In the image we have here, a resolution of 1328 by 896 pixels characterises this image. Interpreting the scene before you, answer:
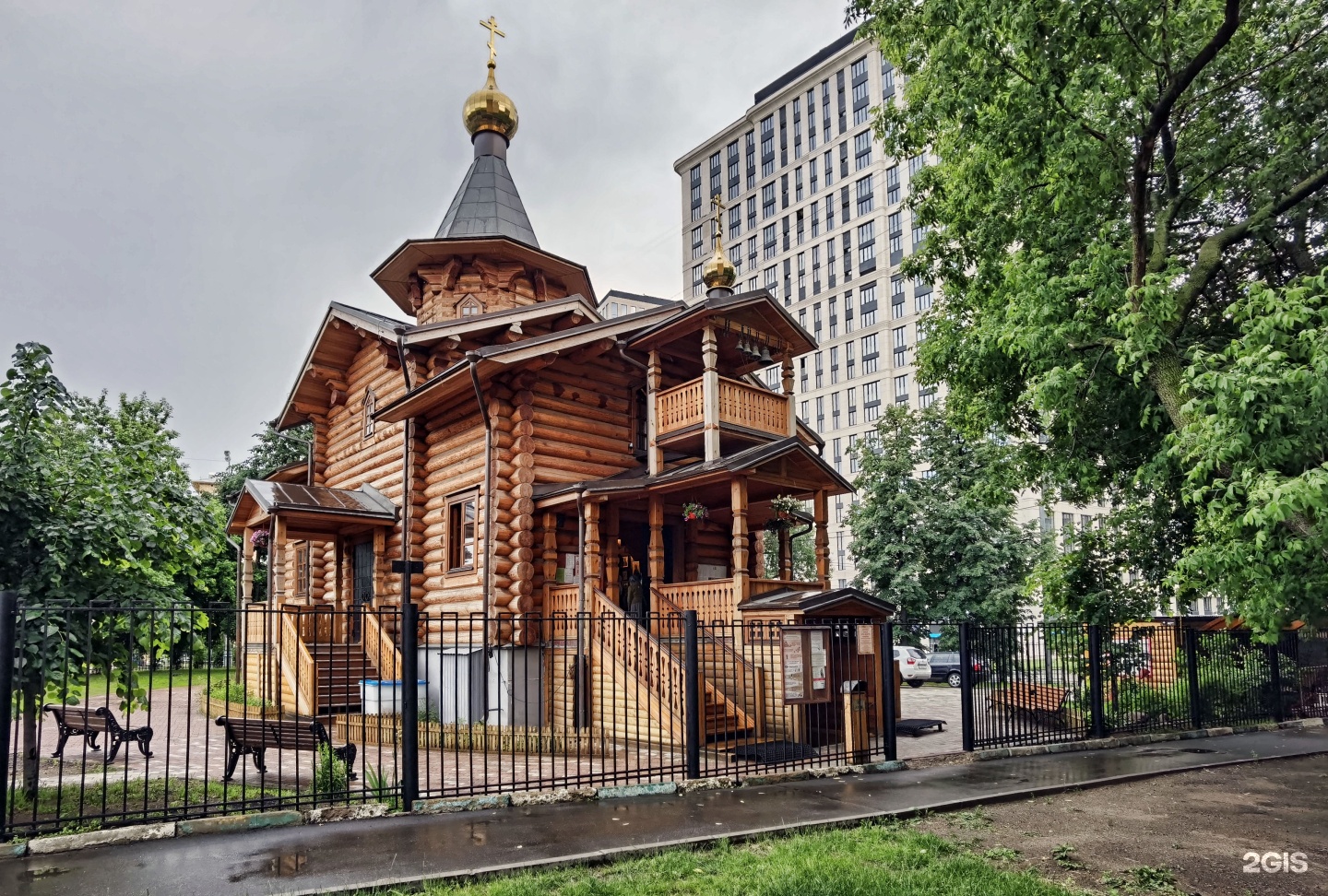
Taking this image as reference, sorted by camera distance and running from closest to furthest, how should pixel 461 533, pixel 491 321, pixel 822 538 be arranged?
pixel 822 538 < pixel 491 321 < pixel 461 533

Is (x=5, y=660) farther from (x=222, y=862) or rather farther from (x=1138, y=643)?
(x=1138, y=643)

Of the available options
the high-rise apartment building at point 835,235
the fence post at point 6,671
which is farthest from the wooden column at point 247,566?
the high-rise apartment building at point 835,235

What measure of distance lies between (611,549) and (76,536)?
9.85 meters

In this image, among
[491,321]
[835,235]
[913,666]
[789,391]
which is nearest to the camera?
[491,321]

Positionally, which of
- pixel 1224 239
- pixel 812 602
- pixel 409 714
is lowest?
pixel 409 714

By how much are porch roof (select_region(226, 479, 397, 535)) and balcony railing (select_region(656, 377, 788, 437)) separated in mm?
6665

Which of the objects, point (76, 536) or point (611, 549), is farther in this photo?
point (611, 549)

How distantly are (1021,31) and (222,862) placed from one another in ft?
41.5

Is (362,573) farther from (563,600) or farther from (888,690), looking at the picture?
(888,690)

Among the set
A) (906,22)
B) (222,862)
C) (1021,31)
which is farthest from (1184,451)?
(222,862)

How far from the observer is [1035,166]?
13.4 meters

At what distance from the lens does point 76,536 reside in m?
9.54

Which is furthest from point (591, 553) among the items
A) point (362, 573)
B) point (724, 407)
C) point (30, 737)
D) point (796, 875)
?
point (796, 875)

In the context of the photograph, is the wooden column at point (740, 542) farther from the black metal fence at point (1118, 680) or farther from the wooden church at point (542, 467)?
the black metal fence at point (1118, 680)
